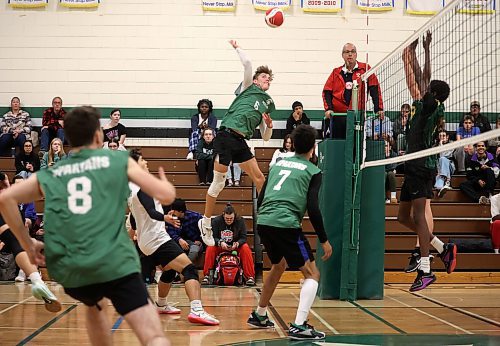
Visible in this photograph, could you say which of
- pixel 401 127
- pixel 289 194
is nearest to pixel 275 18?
pixel 401 127

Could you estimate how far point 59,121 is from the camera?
1552cm

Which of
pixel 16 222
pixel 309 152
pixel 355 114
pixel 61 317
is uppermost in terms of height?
pixel 355 114

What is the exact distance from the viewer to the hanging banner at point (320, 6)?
1673 cm

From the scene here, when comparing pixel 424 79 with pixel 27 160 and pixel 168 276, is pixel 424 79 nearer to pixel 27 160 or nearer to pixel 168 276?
pixel 168 276

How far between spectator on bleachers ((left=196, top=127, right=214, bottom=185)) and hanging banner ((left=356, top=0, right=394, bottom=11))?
4.88 m

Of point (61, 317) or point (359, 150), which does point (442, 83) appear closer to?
point (359, 150)

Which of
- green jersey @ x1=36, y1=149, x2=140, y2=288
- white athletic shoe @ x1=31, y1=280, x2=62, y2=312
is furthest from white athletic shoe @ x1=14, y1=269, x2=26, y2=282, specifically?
green jersey @ x1=36, y1=149, x2=140, y2=288

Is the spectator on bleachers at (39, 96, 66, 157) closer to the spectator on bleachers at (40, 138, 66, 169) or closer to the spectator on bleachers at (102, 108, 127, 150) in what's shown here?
the spectator on bleachers at (102, 108, 127, 150)

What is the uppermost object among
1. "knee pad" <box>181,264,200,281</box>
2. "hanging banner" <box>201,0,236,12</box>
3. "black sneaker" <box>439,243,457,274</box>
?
"hanging banner" <box>201,0,236,12</box>

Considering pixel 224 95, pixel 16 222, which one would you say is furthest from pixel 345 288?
pixel 224 95

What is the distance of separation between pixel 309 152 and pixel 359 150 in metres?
3.13

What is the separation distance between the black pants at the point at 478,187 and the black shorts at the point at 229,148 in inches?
257

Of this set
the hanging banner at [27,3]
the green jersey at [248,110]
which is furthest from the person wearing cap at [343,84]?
the hanging banner at [27,3]

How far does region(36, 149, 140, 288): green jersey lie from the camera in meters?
3.87
